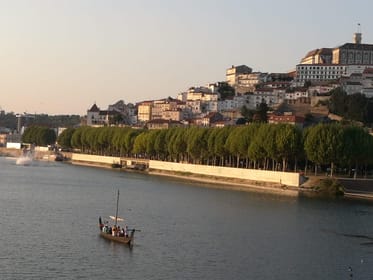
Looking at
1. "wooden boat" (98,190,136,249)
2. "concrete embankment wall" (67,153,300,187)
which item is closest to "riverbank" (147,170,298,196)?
"concrete embankment wall" (67,153,300,187)

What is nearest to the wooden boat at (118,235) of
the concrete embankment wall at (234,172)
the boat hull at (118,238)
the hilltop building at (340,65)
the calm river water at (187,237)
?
the boat hull at (118,238)

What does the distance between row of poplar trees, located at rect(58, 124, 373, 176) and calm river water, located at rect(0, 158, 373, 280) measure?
32.3ft

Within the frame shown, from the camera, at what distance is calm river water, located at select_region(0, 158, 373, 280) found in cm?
3416

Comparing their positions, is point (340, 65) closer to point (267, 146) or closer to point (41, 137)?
point (41, 137)

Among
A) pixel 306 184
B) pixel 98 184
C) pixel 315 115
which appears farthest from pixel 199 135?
pixel 315 115

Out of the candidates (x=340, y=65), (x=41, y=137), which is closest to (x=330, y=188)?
(x=340, y=65)

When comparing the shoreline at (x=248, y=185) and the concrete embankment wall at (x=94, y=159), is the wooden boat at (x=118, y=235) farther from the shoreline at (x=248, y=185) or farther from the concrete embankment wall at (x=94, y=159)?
the concrete embankment wall at (x=94, y=159)

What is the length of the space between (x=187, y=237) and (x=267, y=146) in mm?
38497

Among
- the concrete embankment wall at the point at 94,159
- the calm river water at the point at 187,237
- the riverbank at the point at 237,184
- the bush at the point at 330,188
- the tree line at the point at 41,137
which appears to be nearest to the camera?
the calm river water at the point at 187,237

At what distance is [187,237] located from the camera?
4250 cm

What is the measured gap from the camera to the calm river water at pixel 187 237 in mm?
34156

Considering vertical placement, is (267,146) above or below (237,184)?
above

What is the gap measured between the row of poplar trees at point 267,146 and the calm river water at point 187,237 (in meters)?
9.85

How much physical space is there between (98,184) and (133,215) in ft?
97.8
